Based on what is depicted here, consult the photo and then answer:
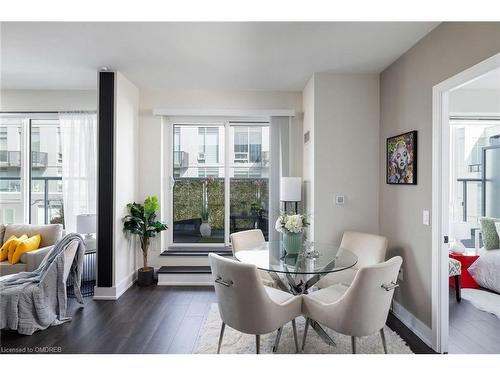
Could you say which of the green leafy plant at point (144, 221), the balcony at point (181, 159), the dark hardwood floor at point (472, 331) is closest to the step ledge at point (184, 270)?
the green leafy plant at point (144, 221)

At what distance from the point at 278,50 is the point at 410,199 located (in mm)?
1907

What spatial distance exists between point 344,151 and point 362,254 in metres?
1.17

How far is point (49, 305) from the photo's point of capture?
266cm

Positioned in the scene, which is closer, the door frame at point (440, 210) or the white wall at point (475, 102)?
the door frame at point (440, 210)

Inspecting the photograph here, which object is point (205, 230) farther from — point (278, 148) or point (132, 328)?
point (132, 328)

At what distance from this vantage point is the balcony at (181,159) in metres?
4.28

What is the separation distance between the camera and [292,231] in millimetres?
2543

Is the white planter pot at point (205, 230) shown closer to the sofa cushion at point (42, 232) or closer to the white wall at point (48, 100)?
the sofa cushion at point (42, 232)

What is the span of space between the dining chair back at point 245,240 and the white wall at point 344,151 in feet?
2.29

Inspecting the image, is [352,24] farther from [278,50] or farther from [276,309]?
[276,309]

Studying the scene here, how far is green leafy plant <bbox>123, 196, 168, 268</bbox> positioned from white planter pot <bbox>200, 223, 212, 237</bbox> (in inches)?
25.8

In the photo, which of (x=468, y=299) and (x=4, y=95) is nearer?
(x=468, y=299)
